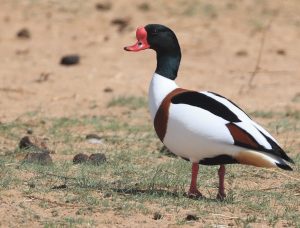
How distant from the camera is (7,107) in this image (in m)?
10.5

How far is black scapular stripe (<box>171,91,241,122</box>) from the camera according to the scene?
622 centimetres

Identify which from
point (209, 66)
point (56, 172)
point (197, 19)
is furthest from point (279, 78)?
point (56, 172)

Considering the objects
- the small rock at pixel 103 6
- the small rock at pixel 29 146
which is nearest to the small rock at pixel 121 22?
the small rock at pixel 103 6

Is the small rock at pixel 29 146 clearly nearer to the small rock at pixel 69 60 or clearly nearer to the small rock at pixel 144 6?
the small rock at pixel 69 60

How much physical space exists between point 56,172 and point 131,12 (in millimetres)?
8414

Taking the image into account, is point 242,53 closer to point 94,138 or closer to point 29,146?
point 94,138

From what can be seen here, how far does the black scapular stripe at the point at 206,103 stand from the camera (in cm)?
622

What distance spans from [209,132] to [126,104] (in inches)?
177

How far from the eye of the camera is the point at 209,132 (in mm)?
6133

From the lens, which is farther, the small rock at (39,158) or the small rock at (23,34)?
the small rock at (23,34)

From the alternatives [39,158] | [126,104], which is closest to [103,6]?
[126,104]

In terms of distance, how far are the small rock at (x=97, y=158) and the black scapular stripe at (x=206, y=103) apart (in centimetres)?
133

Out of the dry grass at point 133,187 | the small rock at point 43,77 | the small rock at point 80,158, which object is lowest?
the small rock at point 43,77

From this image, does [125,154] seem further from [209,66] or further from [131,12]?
[131,12]
